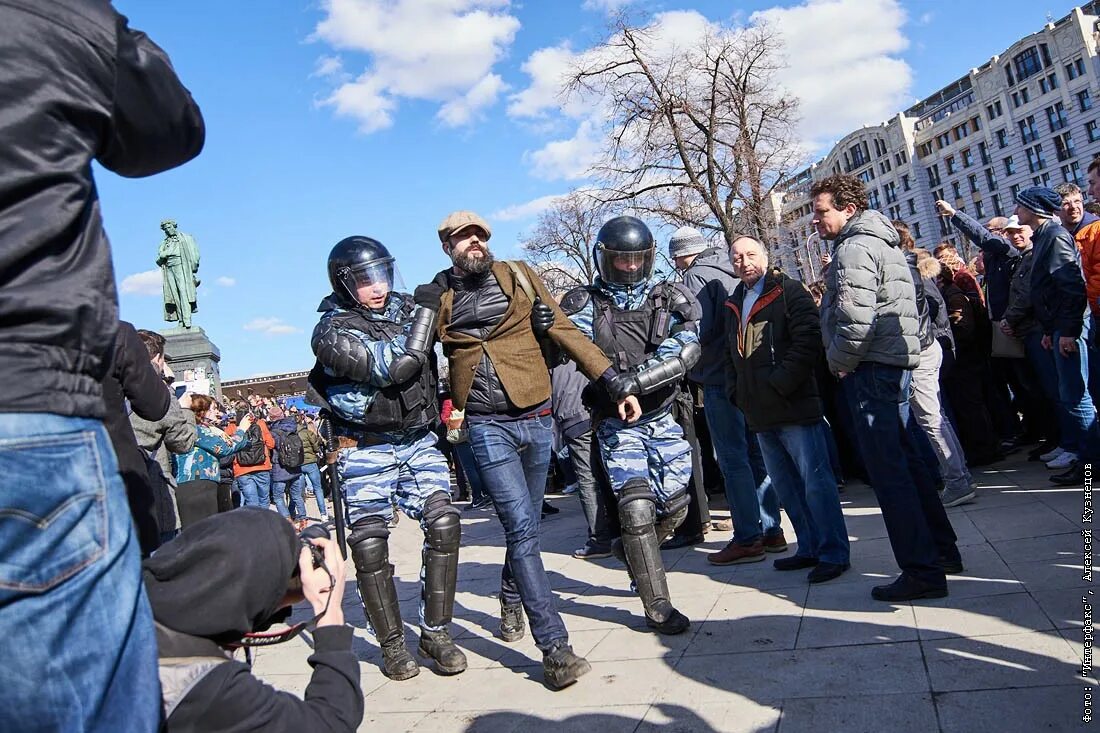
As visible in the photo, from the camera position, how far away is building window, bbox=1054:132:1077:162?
72.1 metres

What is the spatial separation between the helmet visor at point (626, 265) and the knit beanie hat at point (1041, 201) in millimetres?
3298

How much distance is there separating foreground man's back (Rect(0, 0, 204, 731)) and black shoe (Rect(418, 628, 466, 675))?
107 inches

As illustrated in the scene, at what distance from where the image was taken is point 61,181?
54.1 inches

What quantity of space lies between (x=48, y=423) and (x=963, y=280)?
801 cm

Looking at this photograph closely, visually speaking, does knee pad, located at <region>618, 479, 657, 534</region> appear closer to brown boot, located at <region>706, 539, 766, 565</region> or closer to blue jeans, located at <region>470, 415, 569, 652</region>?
blue jeans, located at <region>470, 415, 569, 652</region>

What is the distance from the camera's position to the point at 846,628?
12.1ft

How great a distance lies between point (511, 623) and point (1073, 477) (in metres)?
4.25

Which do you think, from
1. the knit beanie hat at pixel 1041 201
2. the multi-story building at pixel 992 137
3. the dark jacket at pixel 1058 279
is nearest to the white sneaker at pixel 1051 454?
the dark jacket at pixel 1058 279

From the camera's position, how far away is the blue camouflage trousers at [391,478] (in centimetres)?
415

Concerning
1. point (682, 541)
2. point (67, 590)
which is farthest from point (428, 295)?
point (682, 541)

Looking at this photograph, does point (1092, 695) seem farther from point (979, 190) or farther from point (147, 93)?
point (979, 190)

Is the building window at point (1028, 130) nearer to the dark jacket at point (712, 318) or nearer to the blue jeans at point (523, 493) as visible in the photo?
the dark jacket at point (712, 318)

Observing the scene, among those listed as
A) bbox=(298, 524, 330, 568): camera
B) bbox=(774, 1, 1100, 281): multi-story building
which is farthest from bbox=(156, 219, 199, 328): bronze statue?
bbox=(774, 1, 1100, 281): multi-story building

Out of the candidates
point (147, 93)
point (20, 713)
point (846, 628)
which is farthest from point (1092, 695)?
point (147, 93)
